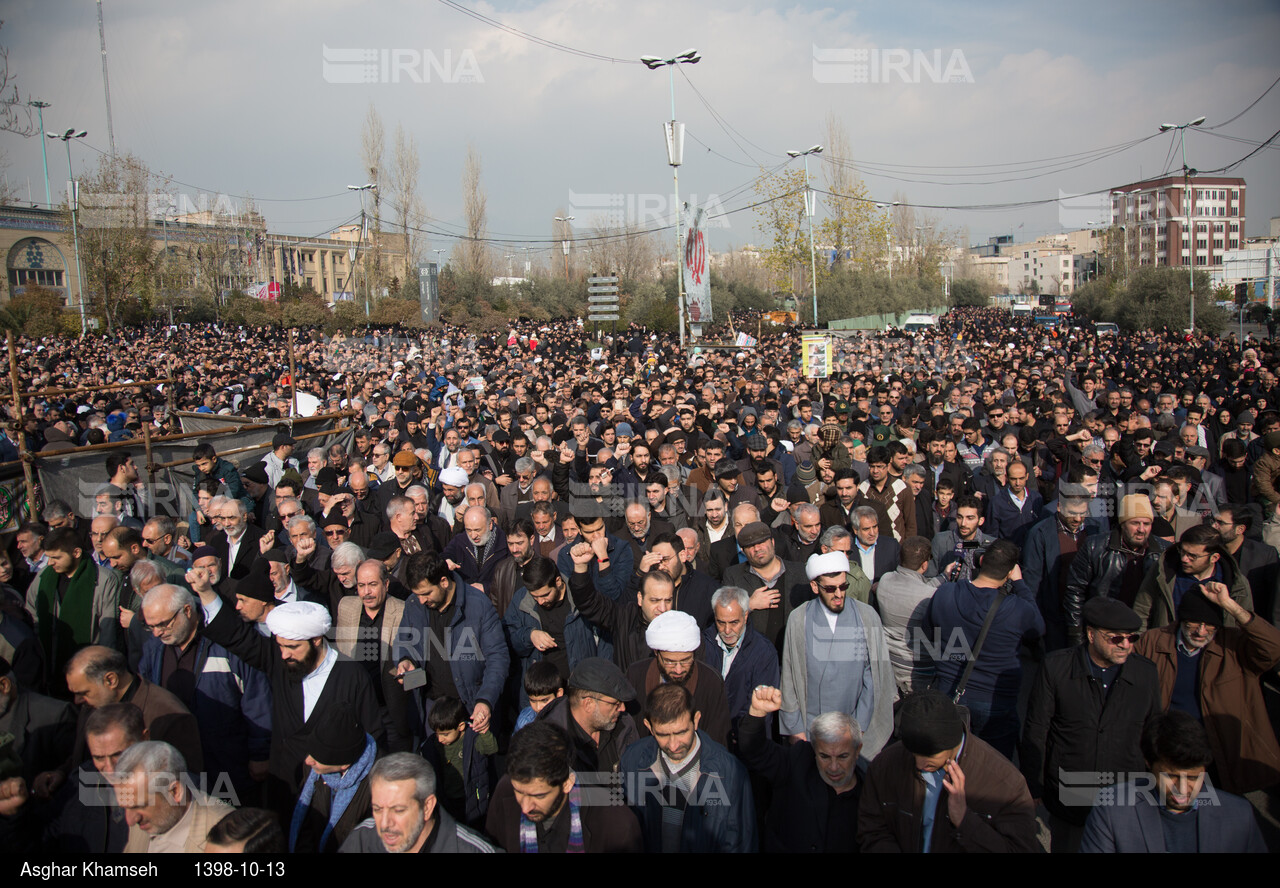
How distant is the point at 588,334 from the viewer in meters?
34.3

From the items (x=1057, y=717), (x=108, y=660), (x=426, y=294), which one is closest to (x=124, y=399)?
(x=108, y=660)

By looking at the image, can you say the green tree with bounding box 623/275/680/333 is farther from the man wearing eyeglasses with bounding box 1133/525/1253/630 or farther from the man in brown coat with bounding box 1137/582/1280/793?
the man in brown coat with bounding box 1137/582/1280/793

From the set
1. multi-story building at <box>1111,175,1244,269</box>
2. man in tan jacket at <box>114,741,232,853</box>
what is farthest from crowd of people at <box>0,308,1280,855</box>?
multi-story building at <box>1111,175,1244,269</box>

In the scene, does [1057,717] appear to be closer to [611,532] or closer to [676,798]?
[676,798]

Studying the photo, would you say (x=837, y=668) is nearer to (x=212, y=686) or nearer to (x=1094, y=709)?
(x=1094, y=709)

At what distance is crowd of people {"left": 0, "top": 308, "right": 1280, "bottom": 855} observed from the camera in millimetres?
2795

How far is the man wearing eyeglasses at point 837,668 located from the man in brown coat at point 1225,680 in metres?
1.28

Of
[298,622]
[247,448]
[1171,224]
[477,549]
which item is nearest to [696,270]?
[247,448]

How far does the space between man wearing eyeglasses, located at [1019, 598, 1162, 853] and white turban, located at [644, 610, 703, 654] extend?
57.8 inches

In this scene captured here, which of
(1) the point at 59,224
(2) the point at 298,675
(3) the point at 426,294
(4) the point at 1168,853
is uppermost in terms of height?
(1) the point at 59,224

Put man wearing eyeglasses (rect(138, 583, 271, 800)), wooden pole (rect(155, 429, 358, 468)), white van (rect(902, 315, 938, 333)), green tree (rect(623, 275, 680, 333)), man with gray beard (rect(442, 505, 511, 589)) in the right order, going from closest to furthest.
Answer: man wearing eyeglasses (rect(138, 583, 271, 800)) < man with gray beard (rect(442, 505, 511, 589)) < wooden pole (rect(155, 429, 358, 468)) < green tree (rect(623, 275, 680, 333)) < white van (rect(902, 315, 938, 333))

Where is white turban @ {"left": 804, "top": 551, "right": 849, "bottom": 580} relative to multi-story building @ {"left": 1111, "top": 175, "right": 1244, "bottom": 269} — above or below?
below

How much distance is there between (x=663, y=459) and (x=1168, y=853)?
5155 millimetres

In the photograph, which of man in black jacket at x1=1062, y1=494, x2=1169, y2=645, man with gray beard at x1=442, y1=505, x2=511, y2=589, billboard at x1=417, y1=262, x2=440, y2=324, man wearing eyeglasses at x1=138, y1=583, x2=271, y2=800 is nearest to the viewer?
man wearing eyeglasses at x1=138, y1=583, x2=271, y2=800
